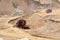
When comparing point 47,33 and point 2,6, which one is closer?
point 47,33

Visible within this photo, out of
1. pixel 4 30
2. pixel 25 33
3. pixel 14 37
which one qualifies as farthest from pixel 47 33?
pixel 4 30

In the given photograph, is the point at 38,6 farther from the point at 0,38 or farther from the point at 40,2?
the point at 0,38

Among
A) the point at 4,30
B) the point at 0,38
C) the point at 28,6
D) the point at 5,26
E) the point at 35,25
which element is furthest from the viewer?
the point at 28,6

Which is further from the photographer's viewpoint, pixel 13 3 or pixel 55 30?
pixel 13 3

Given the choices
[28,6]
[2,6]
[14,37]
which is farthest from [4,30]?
[28,6]

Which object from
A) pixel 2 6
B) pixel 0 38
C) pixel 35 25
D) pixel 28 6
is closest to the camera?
pixel 0 38

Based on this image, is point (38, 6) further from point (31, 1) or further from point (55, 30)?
point (55, 30)

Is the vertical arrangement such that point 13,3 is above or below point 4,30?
above

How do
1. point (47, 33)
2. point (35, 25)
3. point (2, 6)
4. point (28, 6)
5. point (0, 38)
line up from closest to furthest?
point (0, 38) < point (47, 33) < point (35, 25) < point (2, 6) < point (28, 6)

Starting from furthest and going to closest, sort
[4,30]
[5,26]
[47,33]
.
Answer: [5,26]
[4,30]
[47,33]
